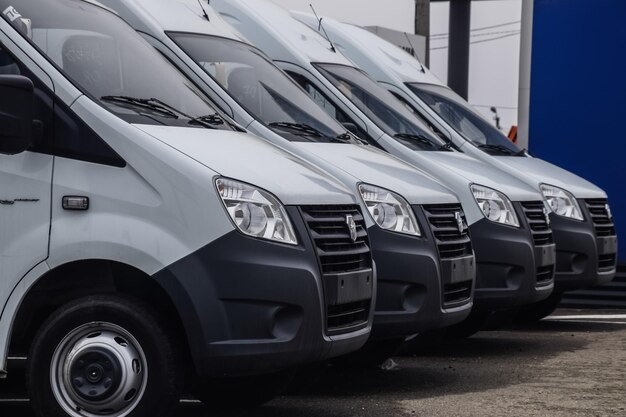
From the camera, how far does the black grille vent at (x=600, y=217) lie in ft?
39.8

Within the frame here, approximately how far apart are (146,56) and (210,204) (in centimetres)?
139

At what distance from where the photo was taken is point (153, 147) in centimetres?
633

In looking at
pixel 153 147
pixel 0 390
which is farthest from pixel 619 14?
pixel 153 147

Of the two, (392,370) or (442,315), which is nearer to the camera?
(442,315)

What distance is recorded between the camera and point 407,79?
479 inches

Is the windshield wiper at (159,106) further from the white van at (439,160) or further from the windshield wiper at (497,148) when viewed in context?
the windshield wiper at (497,148)

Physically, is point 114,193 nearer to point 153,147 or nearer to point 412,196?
point 153,147

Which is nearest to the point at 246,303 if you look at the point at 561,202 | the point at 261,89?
the point at 261,89

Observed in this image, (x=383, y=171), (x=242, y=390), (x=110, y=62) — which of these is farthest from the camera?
(x=383, y=171)

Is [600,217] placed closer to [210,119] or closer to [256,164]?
[210,119]

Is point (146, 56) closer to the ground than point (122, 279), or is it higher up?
higher up

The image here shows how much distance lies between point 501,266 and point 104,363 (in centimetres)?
431

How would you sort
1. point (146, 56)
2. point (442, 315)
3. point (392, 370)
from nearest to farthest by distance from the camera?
point (146, 56)
point (442, 315)
point (392, 370)

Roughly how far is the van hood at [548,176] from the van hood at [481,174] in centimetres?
50
